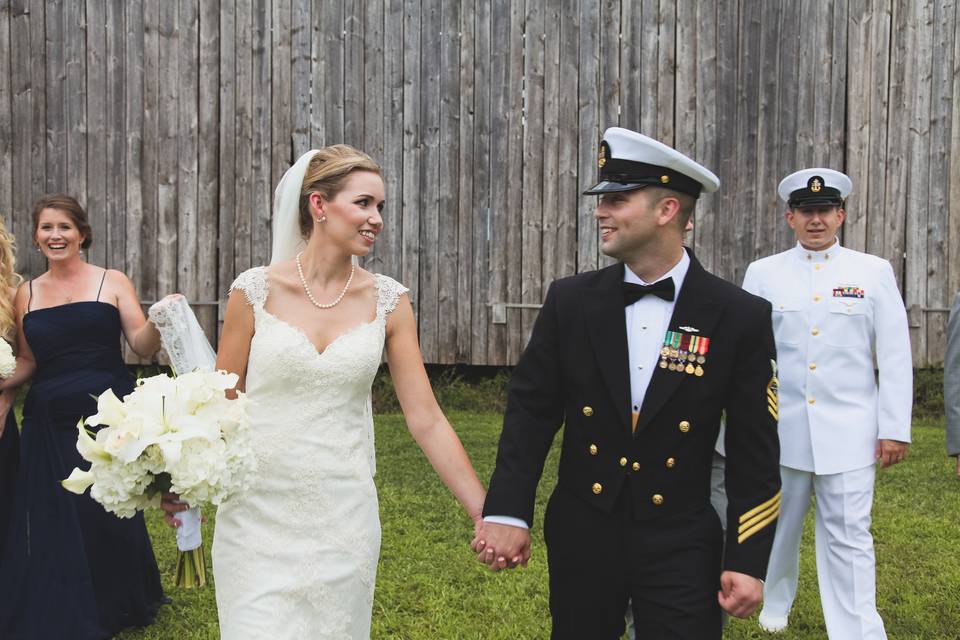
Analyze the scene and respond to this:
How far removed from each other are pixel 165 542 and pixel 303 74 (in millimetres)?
4813

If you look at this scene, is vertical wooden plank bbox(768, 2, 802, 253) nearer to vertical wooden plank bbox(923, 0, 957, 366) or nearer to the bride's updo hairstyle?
vertical wooden plank bbox(923, 0, 957, 366)

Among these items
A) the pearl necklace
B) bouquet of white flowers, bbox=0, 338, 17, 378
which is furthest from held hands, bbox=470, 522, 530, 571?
bouquet of white flowers, bbox=0, 338, 17, 378

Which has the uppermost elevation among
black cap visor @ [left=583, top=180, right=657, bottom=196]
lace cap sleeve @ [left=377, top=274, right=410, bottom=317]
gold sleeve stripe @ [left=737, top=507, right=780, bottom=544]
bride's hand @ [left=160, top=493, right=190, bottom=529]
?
black cap visor @ [left=583, top=180, right=657, bottom=196]

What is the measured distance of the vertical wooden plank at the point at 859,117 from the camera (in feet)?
30.3

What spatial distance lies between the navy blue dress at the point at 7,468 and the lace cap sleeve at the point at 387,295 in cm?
281

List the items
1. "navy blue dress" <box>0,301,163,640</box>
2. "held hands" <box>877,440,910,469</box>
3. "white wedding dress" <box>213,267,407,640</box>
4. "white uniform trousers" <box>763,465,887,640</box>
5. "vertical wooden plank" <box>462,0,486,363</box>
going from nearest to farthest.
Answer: "white wedding dress" <box>213,267,407,640</box> → "white uniform trousers" <box>763,465,887,640</box> → "held hands" <box>877,440,910,469</box> → "navy blue dress" <box>0,301,163,640</box> → "vertical wooden plank" <box>462,0,486,363</box>

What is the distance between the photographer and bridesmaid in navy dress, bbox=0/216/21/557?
534 centimetres

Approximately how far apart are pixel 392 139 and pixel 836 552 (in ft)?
19.9

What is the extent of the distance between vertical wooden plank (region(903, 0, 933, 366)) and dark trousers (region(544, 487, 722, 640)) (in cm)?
Answer: 719

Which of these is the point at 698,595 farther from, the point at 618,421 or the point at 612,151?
the point at 612,151

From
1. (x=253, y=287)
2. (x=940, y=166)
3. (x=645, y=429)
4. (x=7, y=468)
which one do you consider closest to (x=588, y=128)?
(x=940, y=166)

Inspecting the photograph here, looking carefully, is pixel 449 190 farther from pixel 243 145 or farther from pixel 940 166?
pixel 940 166

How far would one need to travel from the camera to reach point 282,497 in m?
3.44

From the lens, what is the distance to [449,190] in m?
9.58
